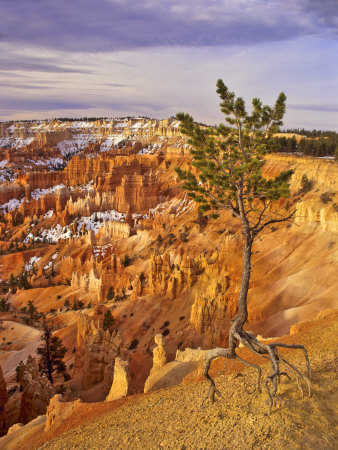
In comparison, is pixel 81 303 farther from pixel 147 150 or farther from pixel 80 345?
pixel 147 150

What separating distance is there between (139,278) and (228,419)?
104ft

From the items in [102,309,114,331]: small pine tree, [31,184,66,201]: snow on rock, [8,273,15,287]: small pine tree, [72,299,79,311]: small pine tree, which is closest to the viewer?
[102,309,114,331]: small pine tree

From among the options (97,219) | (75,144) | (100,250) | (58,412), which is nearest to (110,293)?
(100,250)

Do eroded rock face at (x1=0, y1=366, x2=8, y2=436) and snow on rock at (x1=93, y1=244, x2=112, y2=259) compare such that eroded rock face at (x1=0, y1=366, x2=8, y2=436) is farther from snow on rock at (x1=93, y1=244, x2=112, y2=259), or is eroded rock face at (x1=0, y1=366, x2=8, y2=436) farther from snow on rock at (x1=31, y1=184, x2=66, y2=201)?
snow on rock at (x1=31, y1=184, x2=66, y2=201)

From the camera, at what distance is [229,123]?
820 centimetres

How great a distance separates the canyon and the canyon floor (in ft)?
11.8

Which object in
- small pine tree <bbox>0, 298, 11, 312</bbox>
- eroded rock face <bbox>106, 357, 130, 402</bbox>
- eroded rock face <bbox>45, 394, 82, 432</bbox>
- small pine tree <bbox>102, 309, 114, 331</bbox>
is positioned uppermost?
eroded rock face <bbox>45, 394, 82, 432</bbox>

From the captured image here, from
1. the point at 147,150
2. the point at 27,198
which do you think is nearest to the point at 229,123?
the point at 27,198

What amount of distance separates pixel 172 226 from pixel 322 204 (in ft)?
96.3

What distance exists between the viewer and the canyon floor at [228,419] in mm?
5328

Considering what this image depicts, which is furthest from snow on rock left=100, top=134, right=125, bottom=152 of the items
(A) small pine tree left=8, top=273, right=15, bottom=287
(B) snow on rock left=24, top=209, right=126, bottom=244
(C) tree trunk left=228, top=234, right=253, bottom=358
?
(C) tree trunk left=228, top=234, right=253, bottom=358

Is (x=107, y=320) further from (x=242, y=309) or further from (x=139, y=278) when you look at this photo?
(x=242, y=309)

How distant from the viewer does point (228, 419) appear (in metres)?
6.02

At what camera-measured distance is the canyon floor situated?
5.33 m
